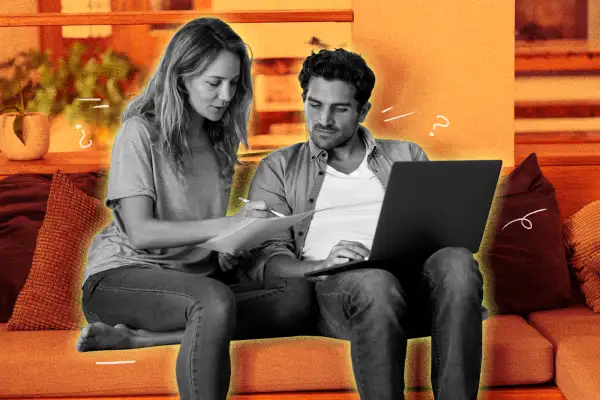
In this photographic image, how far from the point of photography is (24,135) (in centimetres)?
286

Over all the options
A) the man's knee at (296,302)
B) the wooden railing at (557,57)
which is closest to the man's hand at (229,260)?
the man's knee at (296,302)

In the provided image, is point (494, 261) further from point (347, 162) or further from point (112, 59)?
point (112, 59)

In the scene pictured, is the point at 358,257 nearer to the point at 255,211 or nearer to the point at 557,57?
the point at 255,211

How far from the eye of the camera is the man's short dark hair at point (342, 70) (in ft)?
7.41

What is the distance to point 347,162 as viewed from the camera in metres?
2.37

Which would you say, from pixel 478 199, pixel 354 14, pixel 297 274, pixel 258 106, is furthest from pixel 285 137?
pixel 478 199

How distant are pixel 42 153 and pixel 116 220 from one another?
34.7 inches

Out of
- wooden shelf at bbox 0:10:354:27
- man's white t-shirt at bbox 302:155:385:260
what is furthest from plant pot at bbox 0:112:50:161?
man's white t-shirt at bbox 302:155:385:260

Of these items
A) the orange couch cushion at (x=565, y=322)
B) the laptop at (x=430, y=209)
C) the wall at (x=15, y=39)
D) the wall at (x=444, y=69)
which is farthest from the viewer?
the wall at (x=15, y=39)

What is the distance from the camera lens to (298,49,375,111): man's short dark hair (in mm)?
2258

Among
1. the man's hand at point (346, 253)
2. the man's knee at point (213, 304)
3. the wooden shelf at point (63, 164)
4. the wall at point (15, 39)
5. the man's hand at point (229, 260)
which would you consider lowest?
the man's knee at point (213, 304)

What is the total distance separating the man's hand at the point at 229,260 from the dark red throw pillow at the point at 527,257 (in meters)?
0.67

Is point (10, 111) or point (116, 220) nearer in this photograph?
point (116, 220)

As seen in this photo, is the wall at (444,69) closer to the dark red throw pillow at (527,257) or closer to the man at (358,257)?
the dark red throw pillow at (527,257)
